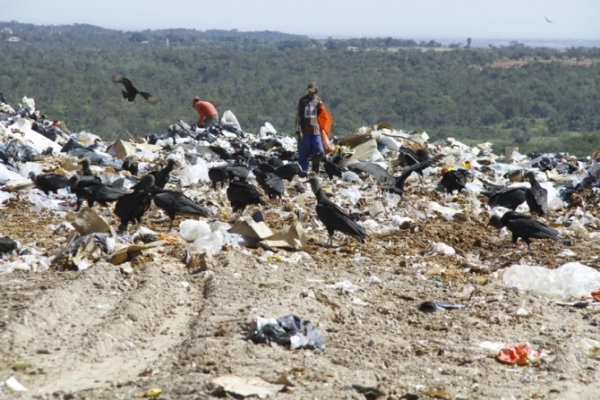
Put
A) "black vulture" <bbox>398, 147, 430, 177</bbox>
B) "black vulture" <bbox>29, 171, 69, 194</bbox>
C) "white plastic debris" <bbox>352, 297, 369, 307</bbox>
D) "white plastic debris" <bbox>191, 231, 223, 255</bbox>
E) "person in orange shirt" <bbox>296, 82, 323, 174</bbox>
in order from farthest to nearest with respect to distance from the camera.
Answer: "black vulture" <bbox>398, 147, 430, 177</bbox>, "person in orange shirt" <bbox>296, 82, 323, 174</bbox>, "black vulture" <bbox>29, 171, 69, 194</bbox>, "white plastic debris" <bbox>191, 231, 223, 255</bbox>, "white plastic debris" <bbox>352, 297, 369, 307</bbox>

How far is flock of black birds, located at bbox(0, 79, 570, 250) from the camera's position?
671cm

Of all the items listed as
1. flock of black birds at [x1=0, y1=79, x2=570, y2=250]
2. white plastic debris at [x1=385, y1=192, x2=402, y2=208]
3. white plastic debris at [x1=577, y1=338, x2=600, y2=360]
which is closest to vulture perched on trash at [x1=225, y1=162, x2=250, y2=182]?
flock of black birds at [x1=0, y1=79, x2=570, y2=250]

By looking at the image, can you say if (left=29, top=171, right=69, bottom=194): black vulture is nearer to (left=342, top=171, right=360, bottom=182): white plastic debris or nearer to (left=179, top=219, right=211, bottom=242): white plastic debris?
(left=179, top=219, right=211, bottom=242): white plastic debris

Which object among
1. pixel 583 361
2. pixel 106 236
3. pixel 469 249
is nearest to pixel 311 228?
pixel 469 249

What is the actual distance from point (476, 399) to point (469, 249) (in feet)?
10.9

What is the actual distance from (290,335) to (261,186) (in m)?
4.60

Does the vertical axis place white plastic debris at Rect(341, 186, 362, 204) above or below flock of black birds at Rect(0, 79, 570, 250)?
below

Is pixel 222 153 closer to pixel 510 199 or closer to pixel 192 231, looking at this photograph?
pixel 510 199

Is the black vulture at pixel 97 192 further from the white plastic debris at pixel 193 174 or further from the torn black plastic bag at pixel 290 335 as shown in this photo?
the torn black plastic bag at pixel 290 335

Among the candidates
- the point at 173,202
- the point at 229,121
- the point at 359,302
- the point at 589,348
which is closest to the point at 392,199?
the point at 173,202

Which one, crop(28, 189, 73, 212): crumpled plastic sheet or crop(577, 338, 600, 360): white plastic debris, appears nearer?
crop(577, 338, 600, 360): white plastic debris

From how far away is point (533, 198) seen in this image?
27.2 ft

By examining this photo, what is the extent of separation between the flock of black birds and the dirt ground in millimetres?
363

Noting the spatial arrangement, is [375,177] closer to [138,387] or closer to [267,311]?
[267,311]
